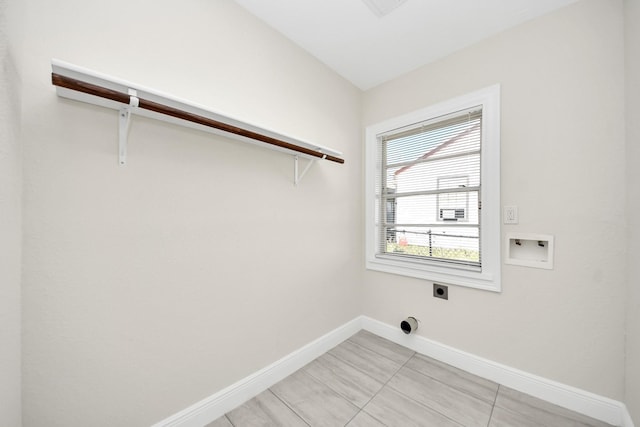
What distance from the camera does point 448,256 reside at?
1.94 m

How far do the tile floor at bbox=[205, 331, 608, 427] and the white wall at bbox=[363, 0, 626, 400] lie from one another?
0.75ft

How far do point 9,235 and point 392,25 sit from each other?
220 cm

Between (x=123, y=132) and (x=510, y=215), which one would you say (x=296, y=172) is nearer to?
(x=123, y=132)

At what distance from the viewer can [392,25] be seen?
162 cm

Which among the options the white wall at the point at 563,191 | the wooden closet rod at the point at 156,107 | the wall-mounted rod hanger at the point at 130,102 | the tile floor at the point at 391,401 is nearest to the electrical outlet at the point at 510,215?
the white wall at the point at 563,191

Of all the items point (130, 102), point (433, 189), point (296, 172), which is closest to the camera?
point (130, 102)

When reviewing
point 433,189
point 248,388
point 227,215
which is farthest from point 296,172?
point 248,388

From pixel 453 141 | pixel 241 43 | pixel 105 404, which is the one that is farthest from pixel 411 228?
pixel 105 404

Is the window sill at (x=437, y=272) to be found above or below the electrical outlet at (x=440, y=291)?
above

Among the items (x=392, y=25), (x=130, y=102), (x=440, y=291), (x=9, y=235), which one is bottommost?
(x=440, y=291)

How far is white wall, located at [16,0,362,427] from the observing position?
898 millimetres

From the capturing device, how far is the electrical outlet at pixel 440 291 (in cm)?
187

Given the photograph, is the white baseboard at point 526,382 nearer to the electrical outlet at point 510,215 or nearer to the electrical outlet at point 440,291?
the electrical outlet at point 440,291

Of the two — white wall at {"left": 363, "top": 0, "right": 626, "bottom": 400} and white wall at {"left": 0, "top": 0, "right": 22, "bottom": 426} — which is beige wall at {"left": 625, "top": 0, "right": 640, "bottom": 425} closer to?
white wall at {"left": 363, "top": 0, "right": 626, "bottom": 400}
